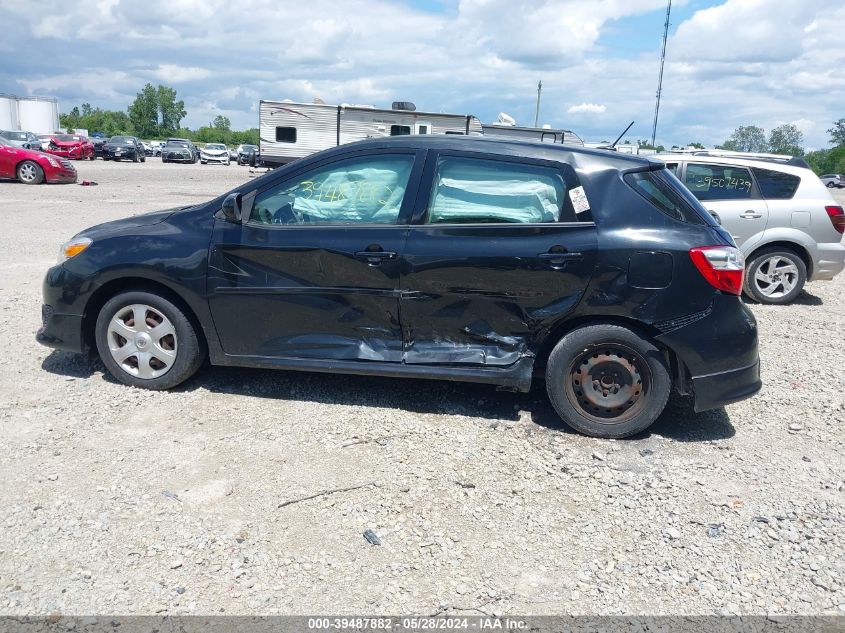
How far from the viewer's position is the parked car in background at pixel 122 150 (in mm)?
41312

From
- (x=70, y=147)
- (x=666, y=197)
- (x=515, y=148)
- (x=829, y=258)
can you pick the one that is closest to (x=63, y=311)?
(x=515, y=148)

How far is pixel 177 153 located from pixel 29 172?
26.1 metres

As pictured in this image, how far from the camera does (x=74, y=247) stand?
490cm

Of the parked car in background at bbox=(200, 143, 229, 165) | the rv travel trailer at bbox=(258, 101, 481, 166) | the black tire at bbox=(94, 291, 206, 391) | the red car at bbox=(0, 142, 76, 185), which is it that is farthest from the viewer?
the parked car in background at bbox=(200, 143, 229, 165)

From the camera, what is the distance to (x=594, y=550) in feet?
10.8

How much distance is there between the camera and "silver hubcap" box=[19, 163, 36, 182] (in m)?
20.4

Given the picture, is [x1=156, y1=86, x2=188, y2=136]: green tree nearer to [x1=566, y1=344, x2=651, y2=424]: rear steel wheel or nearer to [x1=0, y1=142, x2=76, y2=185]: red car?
[x1=0, y1=142, x2=76, y2=185]: red car

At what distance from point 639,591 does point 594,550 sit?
1.06ft

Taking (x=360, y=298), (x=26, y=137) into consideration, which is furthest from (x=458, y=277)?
(x=26, y=137)

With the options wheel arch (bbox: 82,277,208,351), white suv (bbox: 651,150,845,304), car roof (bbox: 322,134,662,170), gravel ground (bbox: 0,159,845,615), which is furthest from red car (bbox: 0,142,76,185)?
car roof (bbox: 322,134,662,170)

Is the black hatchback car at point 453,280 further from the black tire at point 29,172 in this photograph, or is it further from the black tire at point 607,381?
the black tire at point 29,172

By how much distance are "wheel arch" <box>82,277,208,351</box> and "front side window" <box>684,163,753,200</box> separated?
658cm

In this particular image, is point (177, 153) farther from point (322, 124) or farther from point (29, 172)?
point (29, 172)

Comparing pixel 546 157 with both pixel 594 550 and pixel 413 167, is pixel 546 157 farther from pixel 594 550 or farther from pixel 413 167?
pixel 594 550
